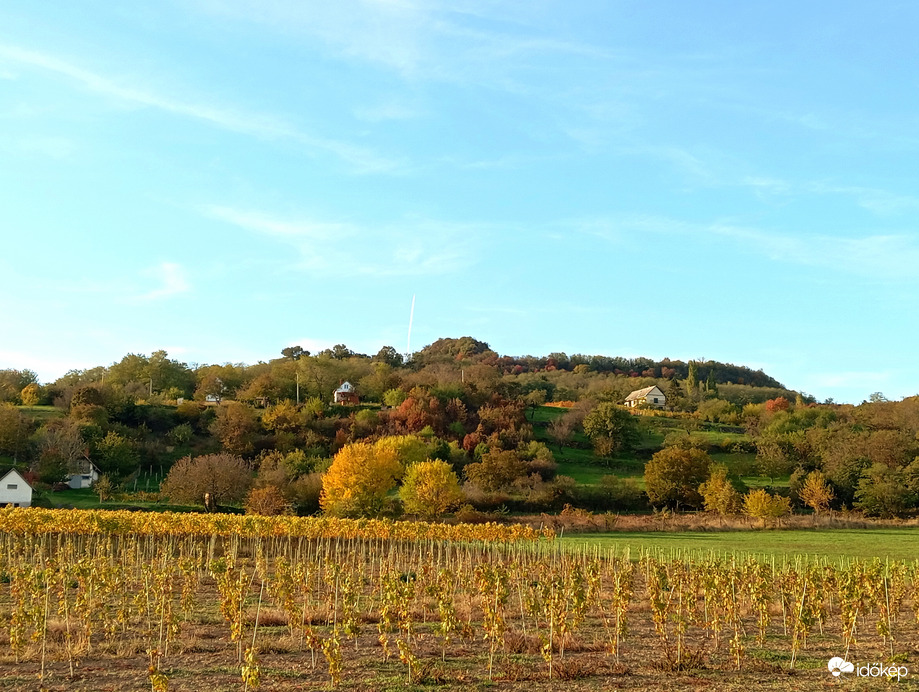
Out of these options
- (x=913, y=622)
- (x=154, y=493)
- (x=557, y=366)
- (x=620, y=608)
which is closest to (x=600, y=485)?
(x=154, y=493)

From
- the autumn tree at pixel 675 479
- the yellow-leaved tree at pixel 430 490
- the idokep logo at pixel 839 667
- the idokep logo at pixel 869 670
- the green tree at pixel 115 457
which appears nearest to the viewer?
the idokep logo at pixel 869 670

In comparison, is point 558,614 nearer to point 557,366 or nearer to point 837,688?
point 837,688

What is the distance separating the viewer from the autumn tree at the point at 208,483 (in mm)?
49594

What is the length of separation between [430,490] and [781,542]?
19.6 m

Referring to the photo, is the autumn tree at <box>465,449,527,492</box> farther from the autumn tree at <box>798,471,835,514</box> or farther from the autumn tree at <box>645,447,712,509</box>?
the autumn tree at <box>798,471,835,514</box>

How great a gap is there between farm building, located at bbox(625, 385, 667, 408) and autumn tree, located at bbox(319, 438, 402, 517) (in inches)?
2436

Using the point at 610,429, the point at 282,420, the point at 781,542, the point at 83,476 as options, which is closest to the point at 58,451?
the point at 83,476

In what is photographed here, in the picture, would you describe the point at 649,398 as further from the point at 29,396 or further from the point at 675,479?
the point at 29,396

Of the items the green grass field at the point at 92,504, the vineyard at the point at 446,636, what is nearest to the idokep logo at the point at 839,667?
the vineyard at the point at 446,636

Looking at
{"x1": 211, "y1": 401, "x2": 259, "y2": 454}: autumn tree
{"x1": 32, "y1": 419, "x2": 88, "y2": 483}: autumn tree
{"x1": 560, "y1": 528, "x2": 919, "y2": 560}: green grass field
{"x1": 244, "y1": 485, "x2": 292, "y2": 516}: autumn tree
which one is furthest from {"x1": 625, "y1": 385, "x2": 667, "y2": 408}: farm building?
{"x1": 32, "y1": 419, "x2": 88, "y2": 483}: autumn tree

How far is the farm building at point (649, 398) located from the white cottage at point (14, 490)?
74794 mm

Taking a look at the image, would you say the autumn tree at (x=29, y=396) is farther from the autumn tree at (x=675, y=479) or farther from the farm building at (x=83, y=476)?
the autumn tree at (x=675, y=479)

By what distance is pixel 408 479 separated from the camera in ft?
163

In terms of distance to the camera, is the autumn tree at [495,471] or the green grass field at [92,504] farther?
the autumn tree at [495,471]
